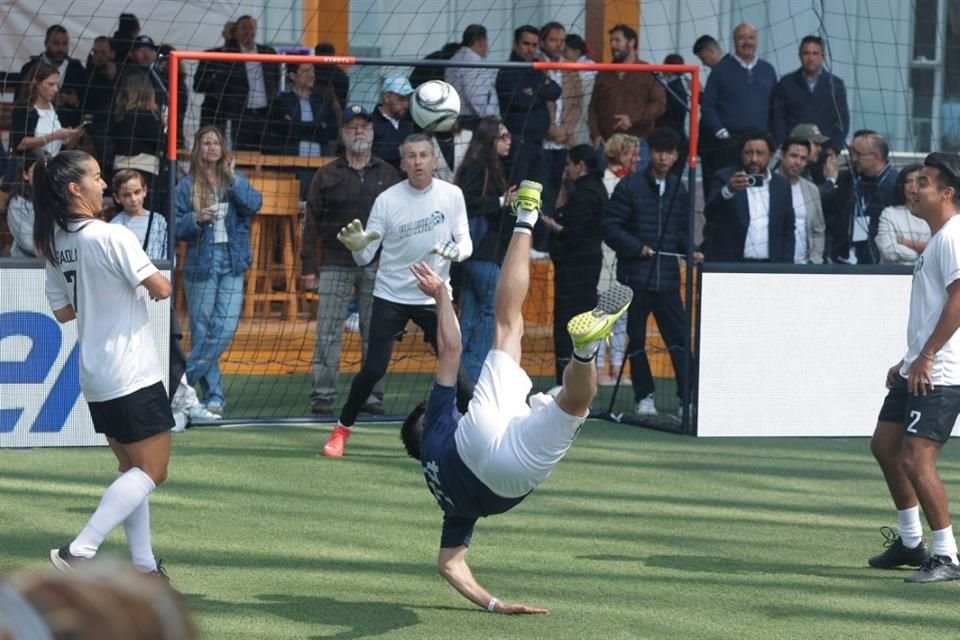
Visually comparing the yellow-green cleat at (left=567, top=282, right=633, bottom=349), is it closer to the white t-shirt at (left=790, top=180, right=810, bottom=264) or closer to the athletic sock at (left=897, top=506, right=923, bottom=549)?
the athletic sock at (left=897, top=506, right=923, bottom=549)

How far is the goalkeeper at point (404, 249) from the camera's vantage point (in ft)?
30.5

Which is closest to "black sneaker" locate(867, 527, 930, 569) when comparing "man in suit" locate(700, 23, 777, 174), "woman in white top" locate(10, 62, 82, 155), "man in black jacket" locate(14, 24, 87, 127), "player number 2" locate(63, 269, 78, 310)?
"player number 2" locate(63, 269, 78, 310)

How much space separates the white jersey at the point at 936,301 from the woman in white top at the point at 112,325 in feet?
10.7

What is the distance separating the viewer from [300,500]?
7980mm

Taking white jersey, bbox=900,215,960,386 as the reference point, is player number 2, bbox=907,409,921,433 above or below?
Answer: below

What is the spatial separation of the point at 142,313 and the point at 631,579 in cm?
232

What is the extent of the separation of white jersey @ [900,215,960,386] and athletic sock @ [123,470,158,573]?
333cm

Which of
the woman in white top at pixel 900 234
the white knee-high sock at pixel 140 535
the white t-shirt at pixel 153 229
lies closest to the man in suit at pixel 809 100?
the woman in white top at pixel 900 234

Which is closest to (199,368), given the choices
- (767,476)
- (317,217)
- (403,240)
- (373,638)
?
(317,217)

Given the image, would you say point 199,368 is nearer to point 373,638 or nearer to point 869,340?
point 869,340

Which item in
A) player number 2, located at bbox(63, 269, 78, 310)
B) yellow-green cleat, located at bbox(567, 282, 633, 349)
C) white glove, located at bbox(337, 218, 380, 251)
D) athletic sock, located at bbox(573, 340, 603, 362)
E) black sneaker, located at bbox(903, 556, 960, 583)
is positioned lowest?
black sneaker, located at bbox(903, 556, 960, 583)

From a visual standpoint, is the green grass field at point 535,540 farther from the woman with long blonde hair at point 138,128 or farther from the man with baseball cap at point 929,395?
the woman with long blonde hair at point 138,128

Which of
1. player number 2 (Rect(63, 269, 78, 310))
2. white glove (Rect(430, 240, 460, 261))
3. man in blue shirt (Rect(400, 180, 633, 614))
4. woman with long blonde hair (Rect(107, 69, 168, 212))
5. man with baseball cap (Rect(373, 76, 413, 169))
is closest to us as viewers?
man in blue shirt (Rect(400, 180, 633, 614))

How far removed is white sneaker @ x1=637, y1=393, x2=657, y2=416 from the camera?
1143cm
